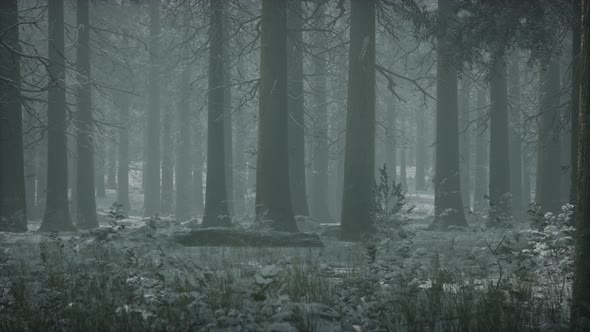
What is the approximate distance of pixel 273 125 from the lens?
14.6 m

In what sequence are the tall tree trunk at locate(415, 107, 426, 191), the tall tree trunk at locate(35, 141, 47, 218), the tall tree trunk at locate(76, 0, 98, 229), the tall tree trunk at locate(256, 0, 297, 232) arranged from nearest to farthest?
the tall tree trunk at locate(256, 0, 297, 232), the tall tree trunk at locate(76, 0, 98, 229), the tall tree trunk at locate(35, 141, 47, 218), the tall tree trunk at locate(415, 107, 426, 191)

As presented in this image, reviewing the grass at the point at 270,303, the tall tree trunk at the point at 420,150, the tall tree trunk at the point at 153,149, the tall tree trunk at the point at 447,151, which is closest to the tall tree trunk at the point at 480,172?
the tall tree trunk at the point at 447,151

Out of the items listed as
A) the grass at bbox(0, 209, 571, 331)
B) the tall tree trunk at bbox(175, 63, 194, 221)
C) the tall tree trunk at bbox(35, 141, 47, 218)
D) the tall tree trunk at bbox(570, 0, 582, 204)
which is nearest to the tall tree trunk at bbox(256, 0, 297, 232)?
the tall tree trunk at bbox(570, 0, 582, 204)

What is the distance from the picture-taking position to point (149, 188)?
107ft

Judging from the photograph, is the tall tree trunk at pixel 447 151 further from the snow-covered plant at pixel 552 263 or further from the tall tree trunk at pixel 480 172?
the snow-covered plant at pixel 552 263

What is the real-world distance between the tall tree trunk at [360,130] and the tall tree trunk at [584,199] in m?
9.59

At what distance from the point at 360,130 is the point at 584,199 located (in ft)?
32.8

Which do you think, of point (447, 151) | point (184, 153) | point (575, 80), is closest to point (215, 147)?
point (447, 151)

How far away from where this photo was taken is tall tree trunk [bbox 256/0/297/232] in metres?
14.5

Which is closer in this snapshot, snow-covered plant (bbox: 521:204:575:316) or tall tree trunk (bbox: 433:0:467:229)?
snow-covered plant (bbox: 521:204:575:316)

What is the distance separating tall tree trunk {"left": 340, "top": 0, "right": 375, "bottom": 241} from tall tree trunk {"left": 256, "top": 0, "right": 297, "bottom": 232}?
1609 millimetres

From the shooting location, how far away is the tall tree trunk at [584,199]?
4.87 meters

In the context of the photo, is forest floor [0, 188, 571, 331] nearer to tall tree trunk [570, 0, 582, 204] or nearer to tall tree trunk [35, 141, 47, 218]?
tall tree trunk [570, 0, 582, 204]

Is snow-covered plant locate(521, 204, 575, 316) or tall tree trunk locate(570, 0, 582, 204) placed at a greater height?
tall tree trunk locate(570, 0, 582, 204)
